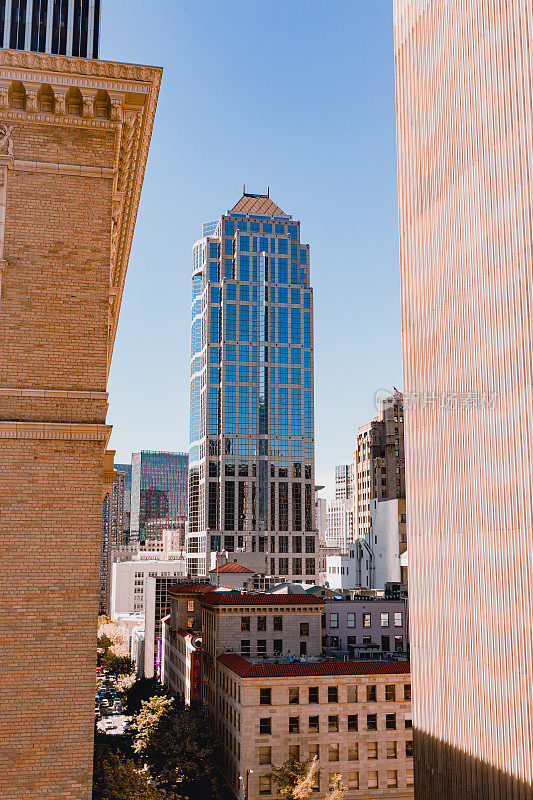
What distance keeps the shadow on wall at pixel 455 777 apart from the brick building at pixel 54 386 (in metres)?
15.0

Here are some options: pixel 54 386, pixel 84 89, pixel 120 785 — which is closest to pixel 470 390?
pixel 54 386

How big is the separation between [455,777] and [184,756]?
3239 cm

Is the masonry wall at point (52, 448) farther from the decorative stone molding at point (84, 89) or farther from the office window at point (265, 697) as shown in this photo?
the office window at point (265, 697)

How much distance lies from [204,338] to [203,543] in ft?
145

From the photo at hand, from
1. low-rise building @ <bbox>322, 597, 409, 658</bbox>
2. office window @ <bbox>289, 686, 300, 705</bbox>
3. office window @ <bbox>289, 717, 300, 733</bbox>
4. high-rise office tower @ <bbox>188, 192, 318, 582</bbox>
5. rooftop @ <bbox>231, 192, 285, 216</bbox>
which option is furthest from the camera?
rooftop @ <bbox>231, 192, 285, 216</bbox>

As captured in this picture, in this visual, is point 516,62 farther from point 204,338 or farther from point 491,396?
point 204,338

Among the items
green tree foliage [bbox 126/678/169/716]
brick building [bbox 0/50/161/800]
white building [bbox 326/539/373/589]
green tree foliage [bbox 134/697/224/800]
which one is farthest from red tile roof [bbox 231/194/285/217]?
brick building [bbox 0/50/161/800]

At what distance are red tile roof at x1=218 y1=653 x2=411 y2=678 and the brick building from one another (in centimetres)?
4000

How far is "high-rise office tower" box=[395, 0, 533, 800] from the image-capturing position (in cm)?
2508

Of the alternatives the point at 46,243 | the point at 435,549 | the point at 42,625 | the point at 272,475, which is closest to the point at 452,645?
the point at 435,549

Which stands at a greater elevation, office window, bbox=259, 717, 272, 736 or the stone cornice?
the stone cornice

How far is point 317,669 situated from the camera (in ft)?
179

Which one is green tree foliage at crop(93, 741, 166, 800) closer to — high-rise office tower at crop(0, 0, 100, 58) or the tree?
→ the tree

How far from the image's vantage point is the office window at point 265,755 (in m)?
52.2
